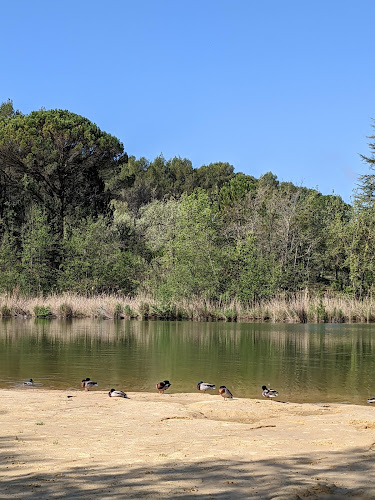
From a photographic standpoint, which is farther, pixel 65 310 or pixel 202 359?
pixel 65 310

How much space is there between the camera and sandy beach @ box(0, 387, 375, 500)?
5469 mm

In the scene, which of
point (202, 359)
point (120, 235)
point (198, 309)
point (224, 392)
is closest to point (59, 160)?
point (120, 235)

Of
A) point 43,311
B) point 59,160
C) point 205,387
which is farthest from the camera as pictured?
point 59,160

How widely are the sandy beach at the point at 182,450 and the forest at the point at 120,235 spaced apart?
32.4 meters

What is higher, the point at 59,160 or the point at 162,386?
the point at 59,160

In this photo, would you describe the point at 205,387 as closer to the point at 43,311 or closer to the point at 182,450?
the point at 182,450

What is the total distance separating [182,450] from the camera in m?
7.05

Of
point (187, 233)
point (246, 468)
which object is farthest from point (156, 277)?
point (246, 468)

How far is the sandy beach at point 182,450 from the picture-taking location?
5.47 meters

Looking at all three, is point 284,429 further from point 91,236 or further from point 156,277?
point 91,236

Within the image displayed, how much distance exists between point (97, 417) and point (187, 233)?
116 feet

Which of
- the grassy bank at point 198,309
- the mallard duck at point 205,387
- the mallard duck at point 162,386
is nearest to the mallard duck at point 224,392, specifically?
the mallard duck at point 205,387

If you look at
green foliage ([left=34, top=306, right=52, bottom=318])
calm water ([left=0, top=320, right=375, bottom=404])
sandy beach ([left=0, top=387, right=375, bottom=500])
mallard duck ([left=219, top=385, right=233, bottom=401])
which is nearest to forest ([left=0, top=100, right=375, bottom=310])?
green foliage ([left=34, top=306, right=52, bottom=318])

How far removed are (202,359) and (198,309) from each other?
66.0ft
